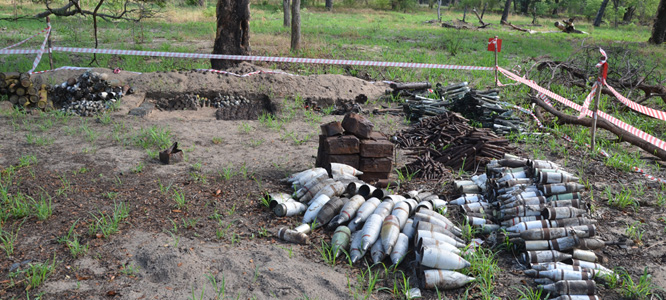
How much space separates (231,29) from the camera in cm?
1045

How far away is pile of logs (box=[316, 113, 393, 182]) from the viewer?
213 inches

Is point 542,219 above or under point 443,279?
above

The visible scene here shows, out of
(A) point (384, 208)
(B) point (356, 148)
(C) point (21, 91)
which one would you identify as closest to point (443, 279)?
(A) point (384, 208)

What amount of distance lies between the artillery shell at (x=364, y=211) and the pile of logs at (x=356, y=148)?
3.06 ft

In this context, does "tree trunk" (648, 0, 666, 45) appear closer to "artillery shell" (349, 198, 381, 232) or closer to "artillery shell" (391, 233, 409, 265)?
"artillery shell" (349, 198, 381, 232)

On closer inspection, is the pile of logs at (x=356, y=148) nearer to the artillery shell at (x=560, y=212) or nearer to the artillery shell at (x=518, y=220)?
the artillery shell at (x=518, y=220)

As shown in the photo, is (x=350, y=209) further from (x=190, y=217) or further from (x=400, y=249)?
(x=190, y=217)

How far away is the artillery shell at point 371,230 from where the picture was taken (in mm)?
4035

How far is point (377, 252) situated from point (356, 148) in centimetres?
172

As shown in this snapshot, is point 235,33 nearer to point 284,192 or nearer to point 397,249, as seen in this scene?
point 284,192

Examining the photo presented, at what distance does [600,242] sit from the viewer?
4.11 meters

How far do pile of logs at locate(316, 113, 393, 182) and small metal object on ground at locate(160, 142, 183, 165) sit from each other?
6.11 ft

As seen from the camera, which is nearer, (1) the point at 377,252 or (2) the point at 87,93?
(1) the point at 377,252

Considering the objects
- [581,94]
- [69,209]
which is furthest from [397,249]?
[581,94]
